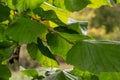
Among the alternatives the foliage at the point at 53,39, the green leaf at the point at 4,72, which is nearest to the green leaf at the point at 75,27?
the foliage at the point at 53,39

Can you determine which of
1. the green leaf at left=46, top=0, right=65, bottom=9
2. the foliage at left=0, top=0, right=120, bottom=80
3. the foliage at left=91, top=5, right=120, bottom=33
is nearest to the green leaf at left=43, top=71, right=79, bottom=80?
the foliage at left=0, top=0, right=120, bottom=80

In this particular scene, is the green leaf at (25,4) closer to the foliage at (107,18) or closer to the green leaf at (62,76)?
the green leaf at (62,76)

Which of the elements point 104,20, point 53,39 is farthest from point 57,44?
point 104,20

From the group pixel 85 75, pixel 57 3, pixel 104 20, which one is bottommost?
pixel 104 20

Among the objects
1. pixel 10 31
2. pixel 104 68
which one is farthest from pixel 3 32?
pixel 104 68

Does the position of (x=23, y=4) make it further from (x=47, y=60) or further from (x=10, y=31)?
(x=47, y=60)

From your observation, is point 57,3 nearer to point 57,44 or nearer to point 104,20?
point 57,44

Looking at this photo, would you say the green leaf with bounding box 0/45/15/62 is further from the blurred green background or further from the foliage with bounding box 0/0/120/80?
the blurred green background
